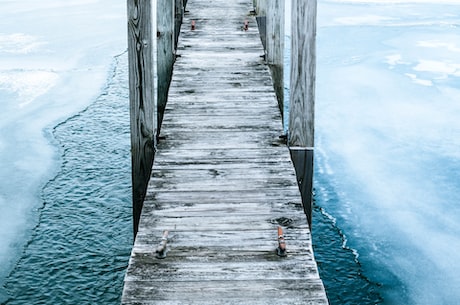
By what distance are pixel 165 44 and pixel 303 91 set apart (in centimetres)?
221

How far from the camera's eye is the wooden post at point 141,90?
151 inches

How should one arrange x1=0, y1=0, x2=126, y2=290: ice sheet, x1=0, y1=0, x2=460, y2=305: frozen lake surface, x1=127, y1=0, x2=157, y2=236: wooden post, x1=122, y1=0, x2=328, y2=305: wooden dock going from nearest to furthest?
1. x1=122, y1=0, x2=328, y2=305: wooden dock
2. x1=127, y1=0, x2=157, y2=236: wooden post
3. x1=0, y1=0, x2=460, y2=305: frozen lake surface
4. x1=0, y1=0, x2=126, y2=290: ice sheet

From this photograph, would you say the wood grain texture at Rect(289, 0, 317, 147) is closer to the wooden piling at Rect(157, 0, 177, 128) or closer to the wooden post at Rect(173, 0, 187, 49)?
the wooden piling at Rect(157, 0, 177, 128)

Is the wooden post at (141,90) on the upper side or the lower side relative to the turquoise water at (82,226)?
upper

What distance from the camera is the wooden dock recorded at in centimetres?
299

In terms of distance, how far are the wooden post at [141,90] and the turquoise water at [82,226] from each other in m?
1.32

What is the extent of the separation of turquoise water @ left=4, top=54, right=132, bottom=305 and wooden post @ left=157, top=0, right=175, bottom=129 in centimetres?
114

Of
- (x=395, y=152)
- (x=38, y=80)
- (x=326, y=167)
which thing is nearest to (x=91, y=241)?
(x=326, y=167)

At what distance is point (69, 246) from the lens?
595 cm

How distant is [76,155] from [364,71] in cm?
482

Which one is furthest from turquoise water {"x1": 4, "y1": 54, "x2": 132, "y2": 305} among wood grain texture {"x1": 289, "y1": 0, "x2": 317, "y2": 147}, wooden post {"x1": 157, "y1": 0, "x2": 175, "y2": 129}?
wood grain texture {"x1": 289, "y1": 0, "x2": 317, "y2": 147}

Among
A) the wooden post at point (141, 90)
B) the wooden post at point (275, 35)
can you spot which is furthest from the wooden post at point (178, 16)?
the wooden post at point (141, 90)

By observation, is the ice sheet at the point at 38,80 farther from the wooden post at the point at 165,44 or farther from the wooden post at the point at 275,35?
the wooden post at the point at 275,35

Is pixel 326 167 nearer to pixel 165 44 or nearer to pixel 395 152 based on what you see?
pixel 395 152
